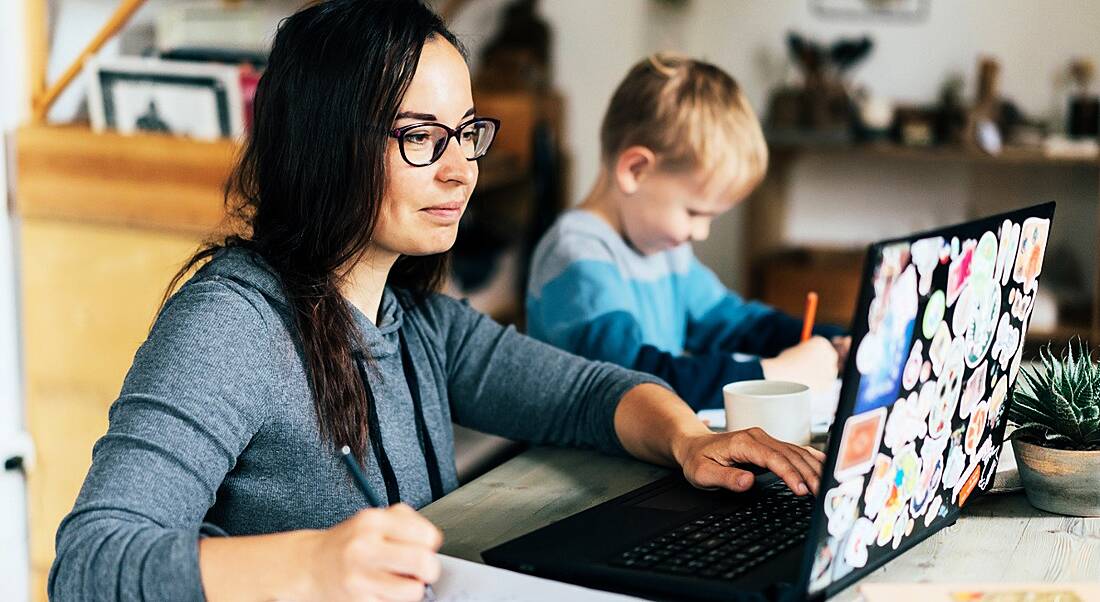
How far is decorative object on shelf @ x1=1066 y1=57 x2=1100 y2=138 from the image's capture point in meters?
3.55

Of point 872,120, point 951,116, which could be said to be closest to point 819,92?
point 872,120

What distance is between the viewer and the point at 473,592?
921 millimetres

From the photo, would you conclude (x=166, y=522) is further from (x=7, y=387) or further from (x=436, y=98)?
(x=7, y=387)

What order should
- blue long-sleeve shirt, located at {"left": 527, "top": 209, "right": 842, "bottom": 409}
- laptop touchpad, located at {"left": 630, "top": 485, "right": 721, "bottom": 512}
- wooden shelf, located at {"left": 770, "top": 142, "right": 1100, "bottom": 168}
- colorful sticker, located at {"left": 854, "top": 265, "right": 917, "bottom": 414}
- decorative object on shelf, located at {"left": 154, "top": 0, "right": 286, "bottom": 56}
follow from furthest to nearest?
wooden shelf, located at {"left": 770, "top": 142, "right": 1100, "bottom": 168}
decorative object on shelf, located at {"left": 154, "top": 0, "right": 286, "bottom": 56}
blue long-sleeve shirt, located at {"left": 527, "top": 209, "right": 842, "bottom": 409}
laptop touchpad, located at {"left": 630, "top": 485, "right": 721, "bottom": 512}
colorful sticker, located at {"left": 854, "top": 265, "right": 917, "bottom": 414}

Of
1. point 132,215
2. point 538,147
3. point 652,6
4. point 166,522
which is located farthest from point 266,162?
point 652,6

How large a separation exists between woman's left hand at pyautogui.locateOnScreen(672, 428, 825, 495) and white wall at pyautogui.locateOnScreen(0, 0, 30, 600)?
1.52 meters

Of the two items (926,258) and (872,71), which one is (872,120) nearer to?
(872,71)

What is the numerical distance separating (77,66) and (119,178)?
217 mm

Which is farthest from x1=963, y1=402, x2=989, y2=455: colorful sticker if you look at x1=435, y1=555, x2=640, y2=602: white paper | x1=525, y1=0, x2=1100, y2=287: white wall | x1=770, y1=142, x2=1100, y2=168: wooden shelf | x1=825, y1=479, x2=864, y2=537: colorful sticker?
x1=770, y1=142, x2=1100, y2=168: wooden shelf

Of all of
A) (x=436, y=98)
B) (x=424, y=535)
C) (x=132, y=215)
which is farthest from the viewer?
(x=132, y=215)

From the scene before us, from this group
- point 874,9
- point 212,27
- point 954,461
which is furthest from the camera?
point 874,9

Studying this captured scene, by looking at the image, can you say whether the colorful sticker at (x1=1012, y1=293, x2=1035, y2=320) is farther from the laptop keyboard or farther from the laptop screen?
the laptop keyboard

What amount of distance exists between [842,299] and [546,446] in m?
2.53

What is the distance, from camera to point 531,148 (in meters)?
3.34
